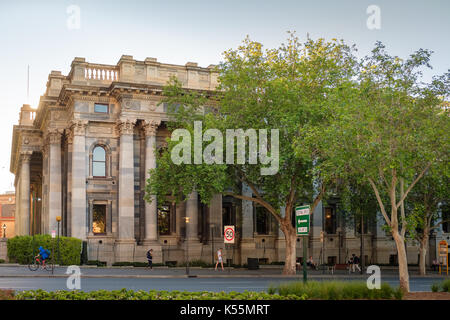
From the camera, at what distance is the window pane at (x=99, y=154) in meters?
49.2

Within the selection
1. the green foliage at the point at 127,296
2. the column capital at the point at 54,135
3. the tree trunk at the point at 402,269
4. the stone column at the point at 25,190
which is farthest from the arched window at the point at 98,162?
the green foliage at the point at 127,296

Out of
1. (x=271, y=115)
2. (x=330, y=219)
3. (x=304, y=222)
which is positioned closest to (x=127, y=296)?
(x=304, y=222)

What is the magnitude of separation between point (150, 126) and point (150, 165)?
10.5ft

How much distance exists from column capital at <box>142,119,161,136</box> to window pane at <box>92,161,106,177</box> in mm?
4802

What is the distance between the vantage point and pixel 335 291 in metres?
18.6

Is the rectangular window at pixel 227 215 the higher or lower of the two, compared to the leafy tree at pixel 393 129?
lower

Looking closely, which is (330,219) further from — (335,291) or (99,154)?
(335,291)

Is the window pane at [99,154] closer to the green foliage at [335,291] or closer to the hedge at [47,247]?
the hedge at [47,247]

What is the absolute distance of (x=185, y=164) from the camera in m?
38.7

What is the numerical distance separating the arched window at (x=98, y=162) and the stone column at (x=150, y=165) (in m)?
3.91

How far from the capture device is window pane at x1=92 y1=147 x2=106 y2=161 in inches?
1935

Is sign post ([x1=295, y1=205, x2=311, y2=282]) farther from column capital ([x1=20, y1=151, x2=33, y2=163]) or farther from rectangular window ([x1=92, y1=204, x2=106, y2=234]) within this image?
column capital ([x1=20, y1=151, x2=33, y2=163])
